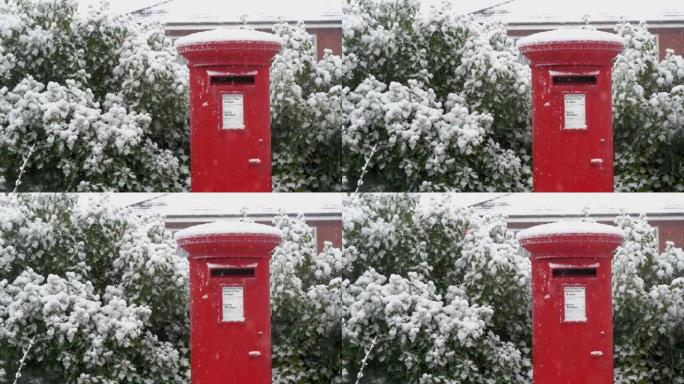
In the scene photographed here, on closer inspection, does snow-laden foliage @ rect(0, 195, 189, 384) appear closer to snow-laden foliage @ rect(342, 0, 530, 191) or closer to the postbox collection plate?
snow-laden foliage @ rect(342, 0, 530, 191)

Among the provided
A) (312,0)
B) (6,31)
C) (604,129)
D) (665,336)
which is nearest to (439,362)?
(665,336)

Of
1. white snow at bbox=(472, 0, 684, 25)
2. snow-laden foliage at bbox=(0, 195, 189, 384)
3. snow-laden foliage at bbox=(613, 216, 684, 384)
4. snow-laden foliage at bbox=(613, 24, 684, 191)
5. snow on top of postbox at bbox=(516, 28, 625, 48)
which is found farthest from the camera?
white snow at bbox=(472, 0, 684, 25)

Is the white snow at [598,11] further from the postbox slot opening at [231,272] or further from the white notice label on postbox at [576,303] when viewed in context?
the postbox slot opening at [231,272]

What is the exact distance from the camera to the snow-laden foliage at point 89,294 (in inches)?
268

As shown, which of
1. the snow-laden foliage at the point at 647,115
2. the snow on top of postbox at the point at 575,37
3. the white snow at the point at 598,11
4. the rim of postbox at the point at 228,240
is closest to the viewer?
the rim of postbox at the point at 228,240

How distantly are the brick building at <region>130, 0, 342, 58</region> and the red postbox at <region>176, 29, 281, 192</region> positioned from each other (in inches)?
50.0

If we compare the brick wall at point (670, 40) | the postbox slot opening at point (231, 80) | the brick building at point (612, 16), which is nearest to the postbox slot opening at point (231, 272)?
the postbox slot opening at point (231, 80)

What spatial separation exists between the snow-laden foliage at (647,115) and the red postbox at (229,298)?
254 cm

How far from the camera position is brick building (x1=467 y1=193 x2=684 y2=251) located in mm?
6977

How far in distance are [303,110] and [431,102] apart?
0.83 m

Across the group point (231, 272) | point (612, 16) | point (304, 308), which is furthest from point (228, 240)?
point (612, 16)

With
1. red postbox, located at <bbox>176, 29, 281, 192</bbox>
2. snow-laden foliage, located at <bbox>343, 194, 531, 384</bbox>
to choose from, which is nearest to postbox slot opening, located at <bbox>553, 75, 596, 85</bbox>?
snow-laden foliage, located at <bbox>343, 194, 531, 384</bbox>

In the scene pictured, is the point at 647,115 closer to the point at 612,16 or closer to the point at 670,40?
the point at 670,40

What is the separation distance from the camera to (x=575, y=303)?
5.85 m
